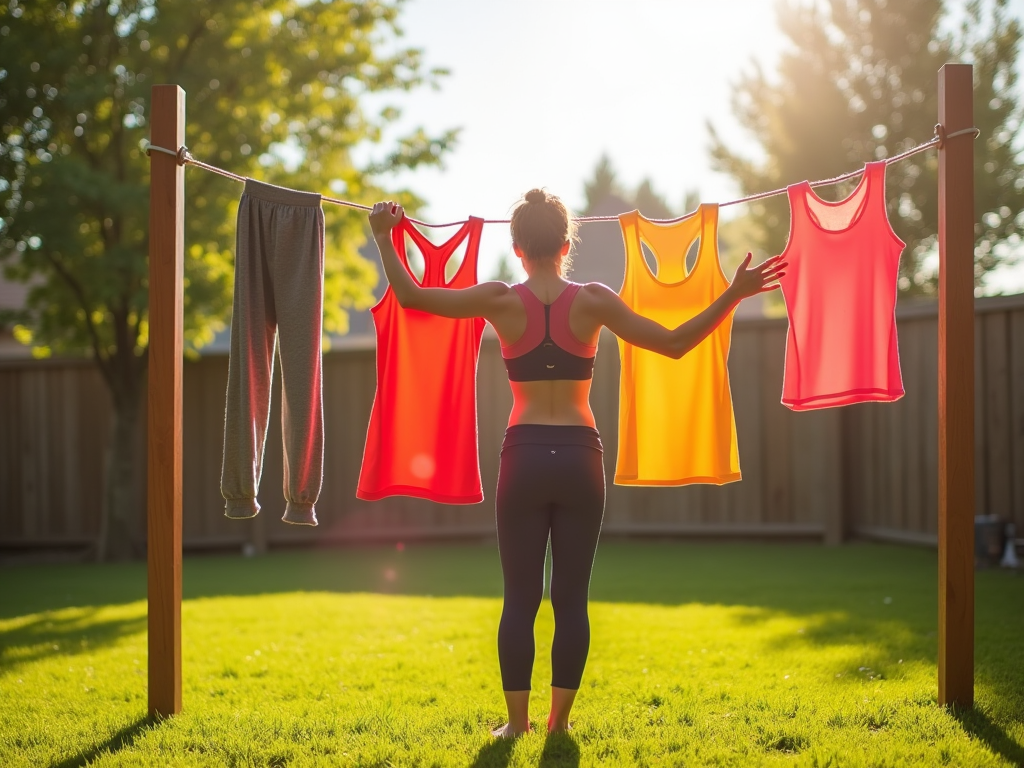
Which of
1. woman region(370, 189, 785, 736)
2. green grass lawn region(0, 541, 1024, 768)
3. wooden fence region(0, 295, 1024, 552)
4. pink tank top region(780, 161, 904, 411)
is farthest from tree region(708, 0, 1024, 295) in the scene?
woman region(370, 189, 785, 736)

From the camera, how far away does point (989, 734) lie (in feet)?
10.2

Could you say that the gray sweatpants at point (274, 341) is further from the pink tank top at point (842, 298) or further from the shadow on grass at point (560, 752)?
the pink tank top at point (842, 298)

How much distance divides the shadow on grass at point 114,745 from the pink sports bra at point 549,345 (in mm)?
1997

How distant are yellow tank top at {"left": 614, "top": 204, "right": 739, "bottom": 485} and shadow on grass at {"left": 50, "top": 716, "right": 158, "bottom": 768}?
2.21 meters

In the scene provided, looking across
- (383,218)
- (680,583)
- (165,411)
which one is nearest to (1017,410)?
(680,583)

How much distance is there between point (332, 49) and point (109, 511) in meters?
5.88

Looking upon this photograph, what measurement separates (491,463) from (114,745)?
21.0 ft

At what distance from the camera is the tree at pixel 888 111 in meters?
15.4

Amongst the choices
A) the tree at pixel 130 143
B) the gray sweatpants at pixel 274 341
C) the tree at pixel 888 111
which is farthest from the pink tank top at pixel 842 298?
the tree at pixel 888 111

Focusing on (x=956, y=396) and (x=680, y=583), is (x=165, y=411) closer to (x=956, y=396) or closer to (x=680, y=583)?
(x=956, y=396)

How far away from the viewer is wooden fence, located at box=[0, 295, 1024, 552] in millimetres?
8422

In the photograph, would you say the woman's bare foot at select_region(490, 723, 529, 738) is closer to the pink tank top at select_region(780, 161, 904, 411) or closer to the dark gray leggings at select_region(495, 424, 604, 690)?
the dark gray leggings at select_region(495, 424, 604, 690)

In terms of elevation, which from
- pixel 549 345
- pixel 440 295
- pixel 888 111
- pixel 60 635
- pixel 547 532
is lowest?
pixel 60 635

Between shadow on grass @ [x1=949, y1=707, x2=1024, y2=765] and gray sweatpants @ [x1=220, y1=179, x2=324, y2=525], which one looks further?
gray sweatpants @ [x1=220, y1=179, x2=324, y2=525]
